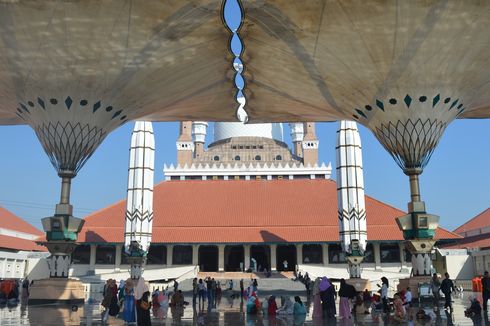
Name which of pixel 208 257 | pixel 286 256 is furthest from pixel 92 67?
pixel 286 256

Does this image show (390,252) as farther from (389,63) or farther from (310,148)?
(310,148)

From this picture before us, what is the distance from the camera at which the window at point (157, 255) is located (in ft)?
127

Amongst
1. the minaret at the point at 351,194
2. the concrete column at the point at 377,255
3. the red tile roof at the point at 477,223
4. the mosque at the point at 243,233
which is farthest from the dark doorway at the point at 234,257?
the red tile roof at the point at 477,223

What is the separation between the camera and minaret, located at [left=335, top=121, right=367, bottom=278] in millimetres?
28681

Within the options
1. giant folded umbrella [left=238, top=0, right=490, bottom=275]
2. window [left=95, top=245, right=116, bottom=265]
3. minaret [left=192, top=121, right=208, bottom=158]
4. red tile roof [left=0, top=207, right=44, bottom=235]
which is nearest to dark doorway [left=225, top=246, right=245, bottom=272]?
window [left=95, top=245, right=116, bottom=265]

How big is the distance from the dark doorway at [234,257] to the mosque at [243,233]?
85mm

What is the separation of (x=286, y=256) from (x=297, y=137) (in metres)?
32.6

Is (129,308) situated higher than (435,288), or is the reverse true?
(435,288)

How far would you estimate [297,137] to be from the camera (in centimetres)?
7062

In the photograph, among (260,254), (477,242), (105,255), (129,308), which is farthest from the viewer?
(260,254)

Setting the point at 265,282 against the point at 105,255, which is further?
the point at 105,255

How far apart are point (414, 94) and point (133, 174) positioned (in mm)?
19601

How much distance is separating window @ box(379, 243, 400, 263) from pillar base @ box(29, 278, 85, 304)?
25907mm

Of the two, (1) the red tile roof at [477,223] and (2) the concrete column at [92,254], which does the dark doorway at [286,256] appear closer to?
(2) the concrete column at [92,254]
